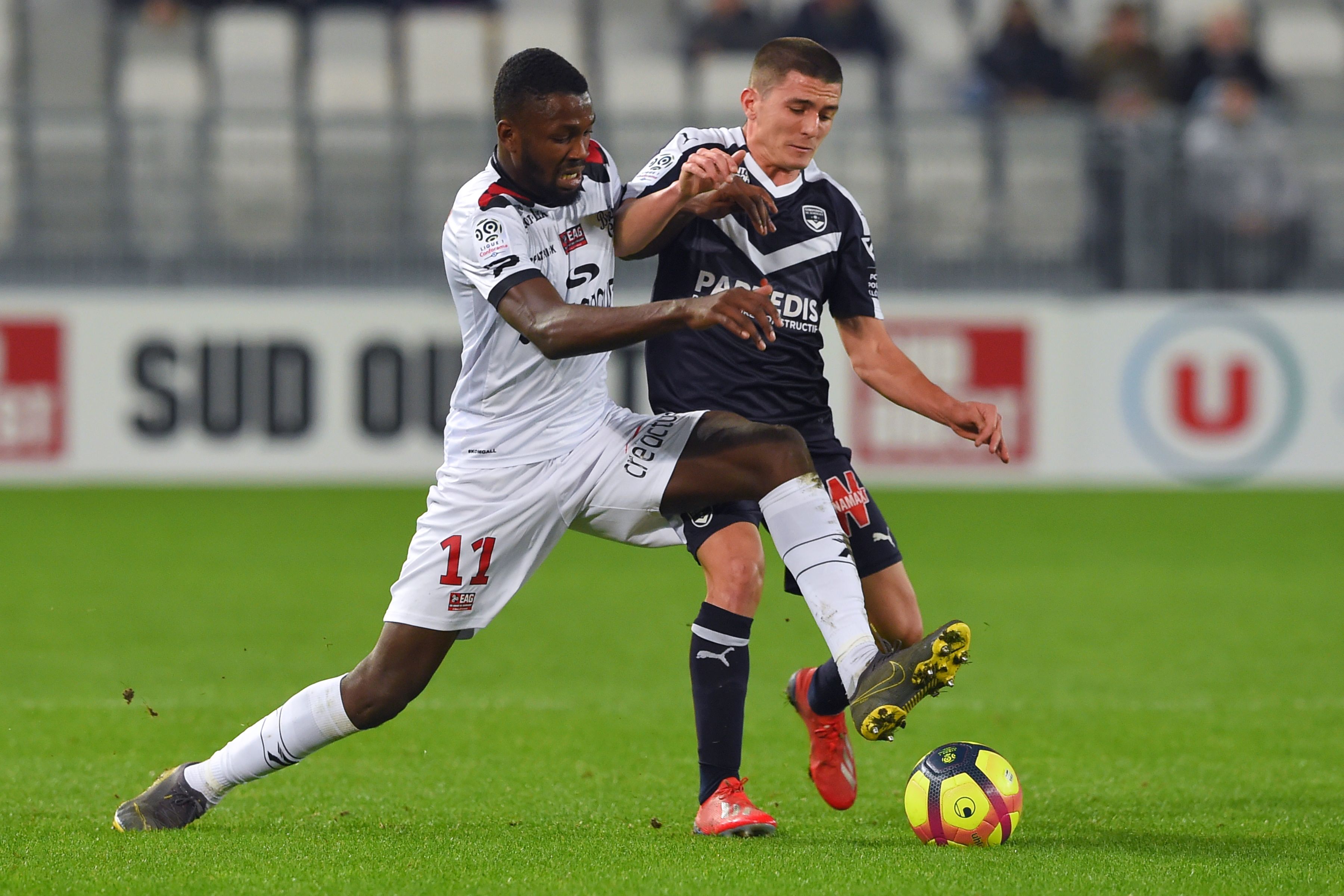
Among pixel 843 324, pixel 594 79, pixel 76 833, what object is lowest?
pixel 76 833

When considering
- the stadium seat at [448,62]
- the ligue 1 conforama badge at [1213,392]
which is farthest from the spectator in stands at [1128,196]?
the stadium seat at [448,62]

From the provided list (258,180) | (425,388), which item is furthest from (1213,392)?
(258,180)

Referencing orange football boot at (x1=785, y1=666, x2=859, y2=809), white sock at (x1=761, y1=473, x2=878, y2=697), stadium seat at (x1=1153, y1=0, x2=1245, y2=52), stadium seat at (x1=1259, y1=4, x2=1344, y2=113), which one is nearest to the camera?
white sock at (x1=761, y1=473, x2=878, y2=697)

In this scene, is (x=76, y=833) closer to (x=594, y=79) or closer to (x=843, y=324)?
(x=843, y=324)

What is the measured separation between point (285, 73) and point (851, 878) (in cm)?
1349

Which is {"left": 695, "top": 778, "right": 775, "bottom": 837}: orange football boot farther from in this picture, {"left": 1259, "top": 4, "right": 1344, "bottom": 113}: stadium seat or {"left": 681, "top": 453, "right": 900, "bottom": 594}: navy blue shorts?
{"left": 1259, "top": 4, "right": 1344, "bottom": 113}: stadium seat

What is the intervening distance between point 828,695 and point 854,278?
4.03 feet

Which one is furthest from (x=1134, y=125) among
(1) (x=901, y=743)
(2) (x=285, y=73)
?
(1) (x=901, y=743)

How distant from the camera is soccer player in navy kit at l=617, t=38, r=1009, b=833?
15.3ft

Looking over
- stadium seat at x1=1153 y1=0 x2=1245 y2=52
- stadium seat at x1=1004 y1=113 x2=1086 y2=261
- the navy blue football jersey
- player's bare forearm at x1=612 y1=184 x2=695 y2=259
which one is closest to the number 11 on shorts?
the navy blue football jersey

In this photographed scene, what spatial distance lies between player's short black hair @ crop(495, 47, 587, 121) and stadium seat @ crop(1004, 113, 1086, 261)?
10.3 meters

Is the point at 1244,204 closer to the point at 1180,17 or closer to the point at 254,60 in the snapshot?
the point at 1180,17

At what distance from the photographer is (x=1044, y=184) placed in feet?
47.0

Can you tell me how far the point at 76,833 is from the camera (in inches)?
178
